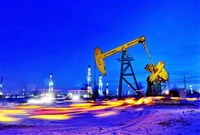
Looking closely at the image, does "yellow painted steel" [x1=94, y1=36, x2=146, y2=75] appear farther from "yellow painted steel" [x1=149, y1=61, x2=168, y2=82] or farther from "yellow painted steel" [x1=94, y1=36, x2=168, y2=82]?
"yellow painted steel" [x1=149, y1=61, x2=168, y2=82]

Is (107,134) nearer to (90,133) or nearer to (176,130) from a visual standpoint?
(90,133)

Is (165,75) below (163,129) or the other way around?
the other way around

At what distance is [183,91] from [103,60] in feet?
54.6

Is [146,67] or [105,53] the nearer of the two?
[146,67]

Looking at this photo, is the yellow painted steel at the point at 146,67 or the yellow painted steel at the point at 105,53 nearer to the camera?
the yellow painted steel at the point at 146,67

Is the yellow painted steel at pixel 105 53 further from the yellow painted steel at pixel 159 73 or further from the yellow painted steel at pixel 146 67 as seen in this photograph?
the yellow painted steel at pixel 159 73

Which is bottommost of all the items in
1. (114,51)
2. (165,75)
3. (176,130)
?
(176,130)

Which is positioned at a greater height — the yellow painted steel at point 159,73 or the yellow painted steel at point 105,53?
the yellow painted steel at point 105,53

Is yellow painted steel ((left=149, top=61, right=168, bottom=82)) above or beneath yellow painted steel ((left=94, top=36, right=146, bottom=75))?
beneath

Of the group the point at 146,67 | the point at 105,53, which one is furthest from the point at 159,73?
the point at 105,53

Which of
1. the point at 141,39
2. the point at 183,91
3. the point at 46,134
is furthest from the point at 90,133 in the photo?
the point at 141,39

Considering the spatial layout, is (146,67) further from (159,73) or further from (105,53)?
(105,53)

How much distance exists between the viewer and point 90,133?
52.5 ft

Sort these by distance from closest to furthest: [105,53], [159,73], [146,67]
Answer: [159,73] → [146,67] → [105,53]
